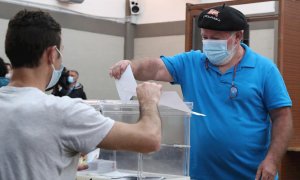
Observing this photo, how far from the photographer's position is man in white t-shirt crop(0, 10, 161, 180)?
1344mm

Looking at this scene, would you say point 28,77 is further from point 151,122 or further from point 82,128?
point 151,122

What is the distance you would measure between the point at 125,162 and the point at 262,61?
0.77m

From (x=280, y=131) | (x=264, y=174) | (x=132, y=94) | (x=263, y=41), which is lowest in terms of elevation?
(x=264, y=174)

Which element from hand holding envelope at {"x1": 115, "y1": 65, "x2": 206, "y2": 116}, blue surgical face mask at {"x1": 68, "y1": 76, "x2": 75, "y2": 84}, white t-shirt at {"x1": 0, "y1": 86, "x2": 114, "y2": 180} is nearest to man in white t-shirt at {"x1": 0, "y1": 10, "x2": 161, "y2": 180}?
white t-shirt at {"x1": 0, "y1": 86, "x2": 114, "y2": 180}

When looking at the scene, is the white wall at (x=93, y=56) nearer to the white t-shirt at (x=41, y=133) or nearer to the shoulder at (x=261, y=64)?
the shoulder at (x=261, y=64)

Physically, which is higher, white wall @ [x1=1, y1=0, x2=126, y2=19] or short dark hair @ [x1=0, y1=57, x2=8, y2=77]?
white wall @ [x1=1, y1=0, x2=126, y2=19]

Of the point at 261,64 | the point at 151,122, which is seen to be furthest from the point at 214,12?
the point at 151,122

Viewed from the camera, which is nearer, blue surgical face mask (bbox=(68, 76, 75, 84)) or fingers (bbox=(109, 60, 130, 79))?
fingers (bbox=(109, 60, 130, 79))

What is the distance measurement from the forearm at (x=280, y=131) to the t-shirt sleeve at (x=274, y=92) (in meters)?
0.04

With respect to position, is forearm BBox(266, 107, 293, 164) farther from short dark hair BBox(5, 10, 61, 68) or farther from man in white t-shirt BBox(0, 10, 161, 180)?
short dark hair BBox(5, 10, 61, 68)

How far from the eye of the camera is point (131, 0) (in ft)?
28.7

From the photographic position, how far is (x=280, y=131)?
2.27 metres

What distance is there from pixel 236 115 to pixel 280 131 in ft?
0.68

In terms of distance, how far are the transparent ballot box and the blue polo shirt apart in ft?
0.29
